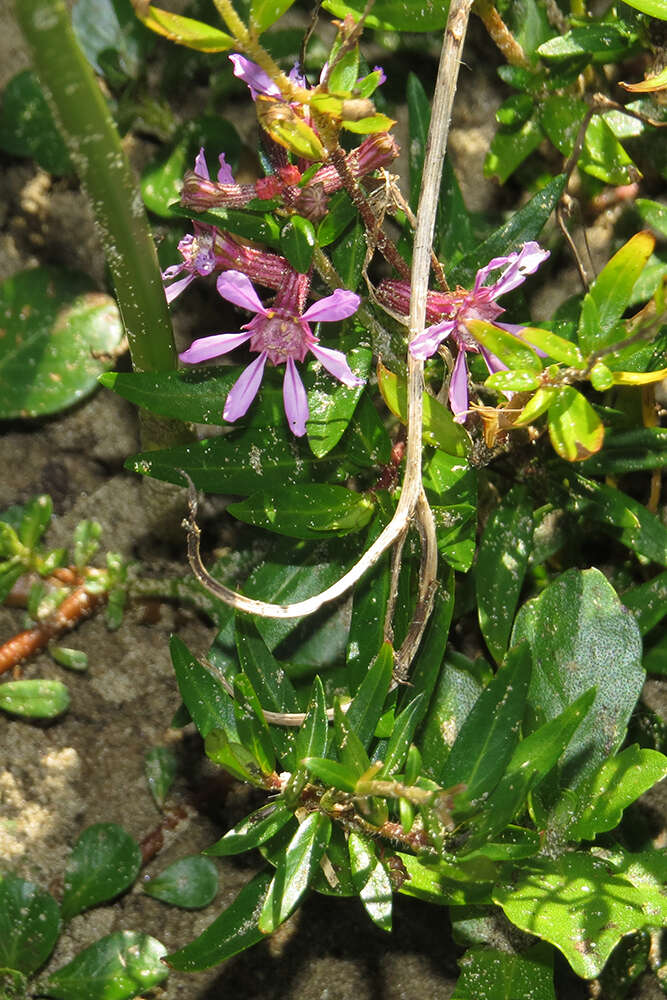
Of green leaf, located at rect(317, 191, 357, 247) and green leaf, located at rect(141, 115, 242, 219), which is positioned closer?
green leaf, located at rect(317, 191, 357, 247)

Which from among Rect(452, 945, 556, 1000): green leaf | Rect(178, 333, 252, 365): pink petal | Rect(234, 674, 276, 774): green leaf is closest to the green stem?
Rect(178, 333, 252, 365): pink petal

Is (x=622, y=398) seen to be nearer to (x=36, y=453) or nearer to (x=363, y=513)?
(x=363, y=513)

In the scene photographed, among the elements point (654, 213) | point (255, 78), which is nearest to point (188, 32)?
point (255, 78)

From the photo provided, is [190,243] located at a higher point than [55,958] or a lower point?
higher

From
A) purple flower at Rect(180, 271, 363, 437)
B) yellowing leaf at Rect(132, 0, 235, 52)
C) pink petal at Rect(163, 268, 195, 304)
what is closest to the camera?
yellowing leaf at Rect(132, 0, 235, 52)

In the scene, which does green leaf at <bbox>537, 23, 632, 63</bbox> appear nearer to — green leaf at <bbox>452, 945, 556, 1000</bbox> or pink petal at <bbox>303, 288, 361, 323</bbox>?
pink petal at <bbox>303, 288, 361, 323</bbox>

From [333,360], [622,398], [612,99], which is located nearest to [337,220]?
[333,360]

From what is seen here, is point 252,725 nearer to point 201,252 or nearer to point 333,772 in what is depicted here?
point 333,772

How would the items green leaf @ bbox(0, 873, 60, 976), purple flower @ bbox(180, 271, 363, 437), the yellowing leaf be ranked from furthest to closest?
green leaf @ bbox(0, 873, 60, 976) → purple flower @ bbox(180, 271, 363, 437) → the yellowing leaf
